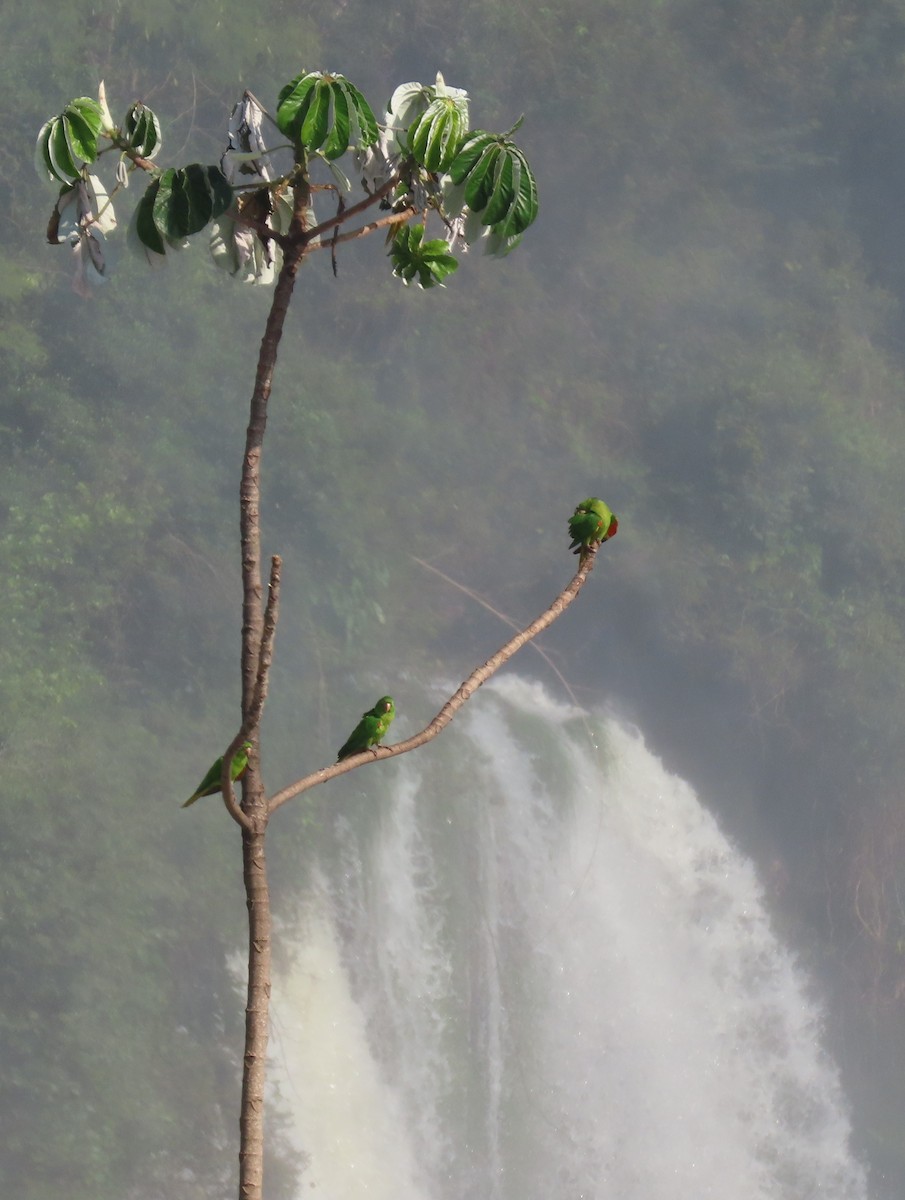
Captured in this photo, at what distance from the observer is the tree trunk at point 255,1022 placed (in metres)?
1.77

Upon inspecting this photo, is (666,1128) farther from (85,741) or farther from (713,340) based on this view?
(713,340)

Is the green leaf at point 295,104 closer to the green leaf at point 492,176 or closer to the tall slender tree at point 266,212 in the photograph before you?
the tall slender tree at point 266,212

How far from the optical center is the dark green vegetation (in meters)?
8.77

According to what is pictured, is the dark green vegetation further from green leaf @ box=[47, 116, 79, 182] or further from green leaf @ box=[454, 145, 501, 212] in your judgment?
green leaf @ box=[454, 145, 501, 212]

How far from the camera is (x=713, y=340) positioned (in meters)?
10.9

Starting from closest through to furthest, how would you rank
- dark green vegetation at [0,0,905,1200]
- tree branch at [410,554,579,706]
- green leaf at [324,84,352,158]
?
green leaf at [324,84,352,158] < dark green vegetation at [0,0,905,1200] < tree branch at [410,554,579,706]

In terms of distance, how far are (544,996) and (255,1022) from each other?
27.8ft

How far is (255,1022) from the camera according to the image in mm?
1831

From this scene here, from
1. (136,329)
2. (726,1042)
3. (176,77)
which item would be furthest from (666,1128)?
(176,77)

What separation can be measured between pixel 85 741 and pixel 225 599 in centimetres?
141

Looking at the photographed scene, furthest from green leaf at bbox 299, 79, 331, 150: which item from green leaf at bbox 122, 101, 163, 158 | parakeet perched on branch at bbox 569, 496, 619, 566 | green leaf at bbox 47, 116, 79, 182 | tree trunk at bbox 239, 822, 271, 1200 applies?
tree trunk at bbox 239, 822, 271, 1200

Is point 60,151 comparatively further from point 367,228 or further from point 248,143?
point 367,228

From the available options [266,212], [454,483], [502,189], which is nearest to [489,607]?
[454,483]

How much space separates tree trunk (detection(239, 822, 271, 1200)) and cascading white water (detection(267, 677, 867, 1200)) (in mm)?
7632
